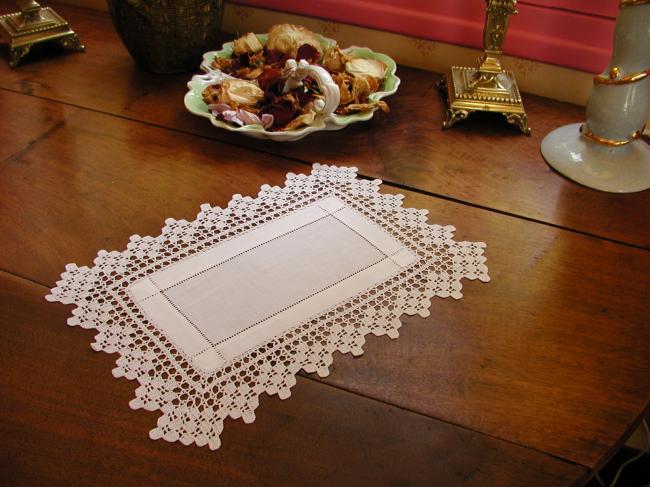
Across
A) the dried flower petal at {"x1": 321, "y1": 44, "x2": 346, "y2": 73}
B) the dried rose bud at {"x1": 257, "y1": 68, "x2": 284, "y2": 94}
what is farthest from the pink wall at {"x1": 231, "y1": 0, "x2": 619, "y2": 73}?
the dried rose bud at {"x1": 257, "y1": 68, "x2": 284, "y2": 94}

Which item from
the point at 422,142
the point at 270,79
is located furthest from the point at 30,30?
the point at 422,142

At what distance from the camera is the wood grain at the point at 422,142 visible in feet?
3.04

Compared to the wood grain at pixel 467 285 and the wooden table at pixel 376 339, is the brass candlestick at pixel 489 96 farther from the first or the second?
the wood grain at pixel 467 285

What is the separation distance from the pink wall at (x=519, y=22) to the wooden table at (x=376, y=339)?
10 centimetres

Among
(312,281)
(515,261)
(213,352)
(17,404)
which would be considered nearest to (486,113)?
(515,261)

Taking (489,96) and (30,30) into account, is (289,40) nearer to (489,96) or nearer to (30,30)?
(489,96)

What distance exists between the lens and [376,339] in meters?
0.71

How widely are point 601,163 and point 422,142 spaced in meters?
0.28

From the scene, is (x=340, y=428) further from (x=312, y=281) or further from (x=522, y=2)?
(x=522, y=2)

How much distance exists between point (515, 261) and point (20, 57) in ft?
3.39

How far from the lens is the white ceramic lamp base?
96 centimetres

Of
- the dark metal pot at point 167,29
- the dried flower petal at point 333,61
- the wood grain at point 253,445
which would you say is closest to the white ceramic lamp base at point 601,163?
the dried flower petal at point 333,61

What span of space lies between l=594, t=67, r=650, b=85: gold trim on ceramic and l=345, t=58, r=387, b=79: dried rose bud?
1.20 ft

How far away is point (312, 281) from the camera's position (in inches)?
30.8
